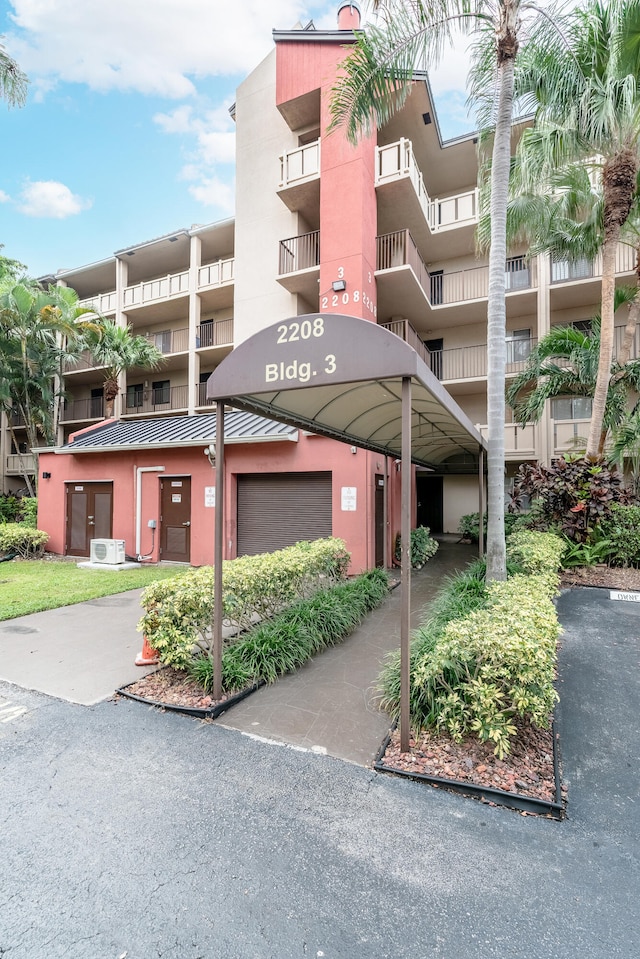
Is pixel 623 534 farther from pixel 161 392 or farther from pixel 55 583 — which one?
pixel 161 392

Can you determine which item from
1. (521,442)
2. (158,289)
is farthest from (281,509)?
(158,289)

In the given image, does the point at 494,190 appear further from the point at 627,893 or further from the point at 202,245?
the point at 202,245

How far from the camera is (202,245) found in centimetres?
1833

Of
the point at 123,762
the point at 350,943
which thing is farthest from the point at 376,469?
the point at 350,943

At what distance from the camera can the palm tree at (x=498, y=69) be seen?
5.95 m

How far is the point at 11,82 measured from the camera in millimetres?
8133

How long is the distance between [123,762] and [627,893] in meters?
3.04

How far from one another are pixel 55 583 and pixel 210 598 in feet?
21.9

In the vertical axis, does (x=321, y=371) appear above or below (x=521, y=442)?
below

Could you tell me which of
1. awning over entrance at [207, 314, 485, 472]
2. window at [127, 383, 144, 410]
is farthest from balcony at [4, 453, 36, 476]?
awning over entrance at [207, 314, 485, 472]

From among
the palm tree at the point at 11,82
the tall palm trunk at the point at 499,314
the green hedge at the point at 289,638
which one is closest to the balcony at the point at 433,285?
the tall palm trunk at the point at 499,314

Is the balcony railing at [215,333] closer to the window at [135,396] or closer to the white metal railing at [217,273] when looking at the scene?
the white metal railing at [217,273]

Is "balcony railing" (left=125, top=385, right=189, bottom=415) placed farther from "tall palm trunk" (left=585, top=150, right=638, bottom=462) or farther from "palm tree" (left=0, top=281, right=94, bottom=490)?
"tall palm trunk" (left=585, top=150, right=638, bottom=462)

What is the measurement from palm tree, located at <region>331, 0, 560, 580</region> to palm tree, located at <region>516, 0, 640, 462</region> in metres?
0.99
